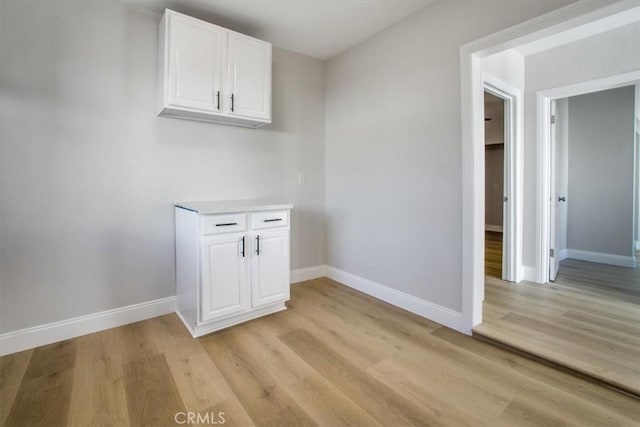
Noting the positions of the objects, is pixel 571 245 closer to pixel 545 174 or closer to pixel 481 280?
pixel 545 174

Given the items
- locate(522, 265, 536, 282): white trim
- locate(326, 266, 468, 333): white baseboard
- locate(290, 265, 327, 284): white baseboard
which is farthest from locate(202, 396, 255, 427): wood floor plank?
locate(522, 265, 536, 282): white trim

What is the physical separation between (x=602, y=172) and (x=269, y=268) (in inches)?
182

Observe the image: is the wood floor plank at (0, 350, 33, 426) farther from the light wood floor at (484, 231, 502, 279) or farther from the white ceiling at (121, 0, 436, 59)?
the light wood floor at (484, 231, 502, 279)

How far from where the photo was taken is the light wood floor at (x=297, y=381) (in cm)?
139

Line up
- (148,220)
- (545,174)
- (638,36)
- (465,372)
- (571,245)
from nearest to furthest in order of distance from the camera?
(465,372) → (148,220) → (638,36) → (545,174) → (571,245)

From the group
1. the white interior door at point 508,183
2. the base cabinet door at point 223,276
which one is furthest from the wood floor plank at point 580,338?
the base cabinet door at point 223,276

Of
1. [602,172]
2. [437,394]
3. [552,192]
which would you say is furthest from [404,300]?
[602,172]

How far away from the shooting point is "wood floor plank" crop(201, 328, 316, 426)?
138 centimetres

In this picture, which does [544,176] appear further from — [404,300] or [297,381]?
[297,381]

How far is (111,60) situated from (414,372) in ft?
10.1

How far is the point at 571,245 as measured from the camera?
4.28 m

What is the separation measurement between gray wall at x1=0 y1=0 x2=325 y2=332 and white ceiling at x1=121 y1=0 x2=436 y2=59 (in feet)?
1.52

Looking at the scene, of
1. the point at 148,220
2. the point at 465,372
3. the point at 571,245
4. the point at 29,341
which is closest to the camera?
the point at 465,372

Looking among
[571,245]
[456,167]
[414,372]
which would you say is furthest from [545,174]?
[414,372]
